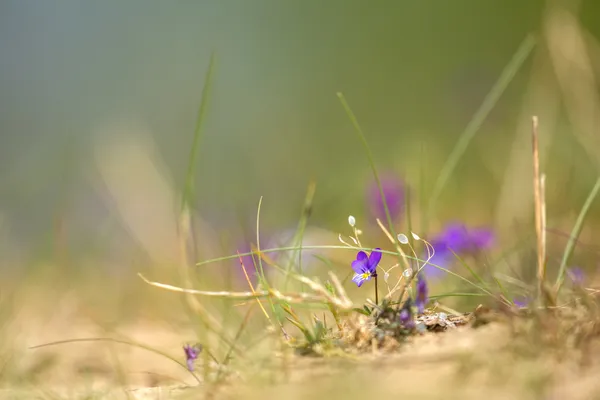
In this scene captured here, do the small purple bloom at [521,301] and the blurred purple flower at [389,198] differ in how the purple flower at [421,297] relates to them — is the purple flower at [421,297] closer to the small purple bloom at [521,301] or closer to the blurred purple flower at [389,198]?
the small purple bloom at [521,301]

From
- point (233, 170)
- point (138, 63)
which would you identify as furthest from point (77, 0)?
point (233, 170)

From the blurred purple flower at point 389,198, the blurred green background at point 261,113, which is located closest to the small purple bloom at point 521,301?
the blurred green background at point 261,113

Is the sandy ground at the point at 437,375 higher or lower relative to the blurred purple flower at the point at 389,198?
higher

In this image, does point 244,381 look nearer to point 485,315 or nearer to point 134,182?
point 485,315

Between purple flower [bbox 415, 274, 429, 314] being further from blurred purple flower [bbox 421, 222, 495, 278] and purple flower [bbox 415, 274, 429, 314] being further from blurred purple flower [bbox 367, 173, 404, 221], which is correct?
blurred purple flower [bbox 367, 173, 404, 221]

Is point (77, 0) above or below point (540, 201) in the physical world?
above

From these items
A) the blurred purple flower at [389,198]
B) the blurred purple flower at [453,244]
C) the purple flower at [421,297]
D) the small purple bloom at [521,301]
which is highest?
the purple flower at [421,297]
